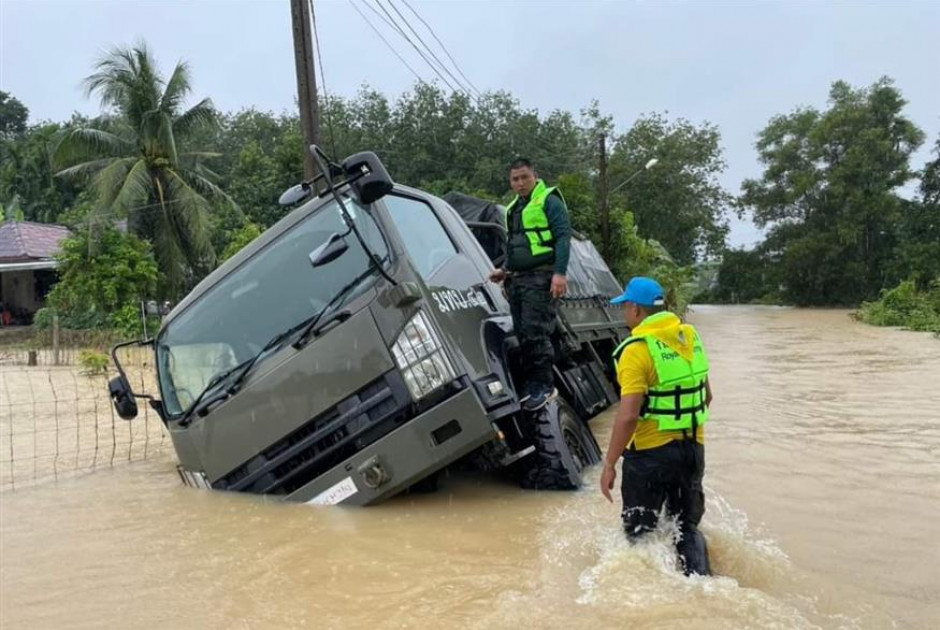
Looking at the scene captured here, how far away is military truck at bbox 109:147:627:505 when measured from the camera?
429 cm

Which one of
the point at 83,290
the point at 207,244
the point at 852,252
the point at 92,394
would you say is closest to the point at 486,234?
the point at 92,394

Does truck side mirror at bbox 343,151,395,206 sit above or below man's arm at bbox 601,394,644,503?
above

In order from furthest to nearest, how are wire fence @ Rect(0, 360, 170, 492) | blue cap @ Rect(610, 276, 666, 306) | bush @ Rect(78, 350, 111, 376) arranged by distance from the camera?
bush @ Rect(78, 350, 111, 376)
wire fence @ Rect(0, 360, 170, 492)
blue cap @ Rect(610, 276, 666, 306)

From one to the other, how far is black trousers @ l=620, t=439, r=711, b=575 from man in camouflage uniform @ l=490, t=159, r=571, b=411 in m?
1.55

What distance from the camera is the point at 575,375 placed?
254 inches

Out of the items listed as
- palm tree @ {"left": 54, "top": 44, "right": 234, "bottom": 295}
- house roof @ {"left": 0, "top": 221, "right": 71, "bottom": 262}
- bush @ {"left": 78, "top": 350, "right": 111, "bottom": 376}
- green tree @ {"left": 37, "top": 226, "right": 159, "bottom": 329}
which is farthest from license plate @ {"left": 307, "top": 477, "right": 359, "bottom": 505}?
house roof @ {"left": 0, "top": 221, "right": 71, "bottom": 262}

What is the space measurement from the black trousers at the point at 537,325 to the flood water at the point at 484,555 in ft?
2.54

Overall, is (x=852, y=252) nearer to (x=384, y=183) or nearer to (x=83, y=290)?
(x=83, y=290)

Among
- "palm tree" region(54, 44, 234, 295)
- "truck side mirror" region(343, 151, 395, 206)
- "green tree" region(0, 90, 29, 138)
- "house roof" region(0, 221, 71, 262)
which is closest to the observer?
"truck side mirror" region(343, 151, 395, 206)

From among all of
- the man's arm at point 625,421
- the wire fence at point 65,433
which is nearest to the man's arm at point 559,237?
the man's arm at point 625,421

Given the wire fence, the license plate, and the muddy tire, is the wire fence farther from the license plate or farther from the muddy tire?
the muddy tire

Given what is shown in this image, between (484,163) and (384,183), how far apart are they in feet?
94.2

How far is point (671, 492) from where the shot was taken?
138 inches

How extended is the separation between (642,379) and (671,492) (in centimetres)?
56
